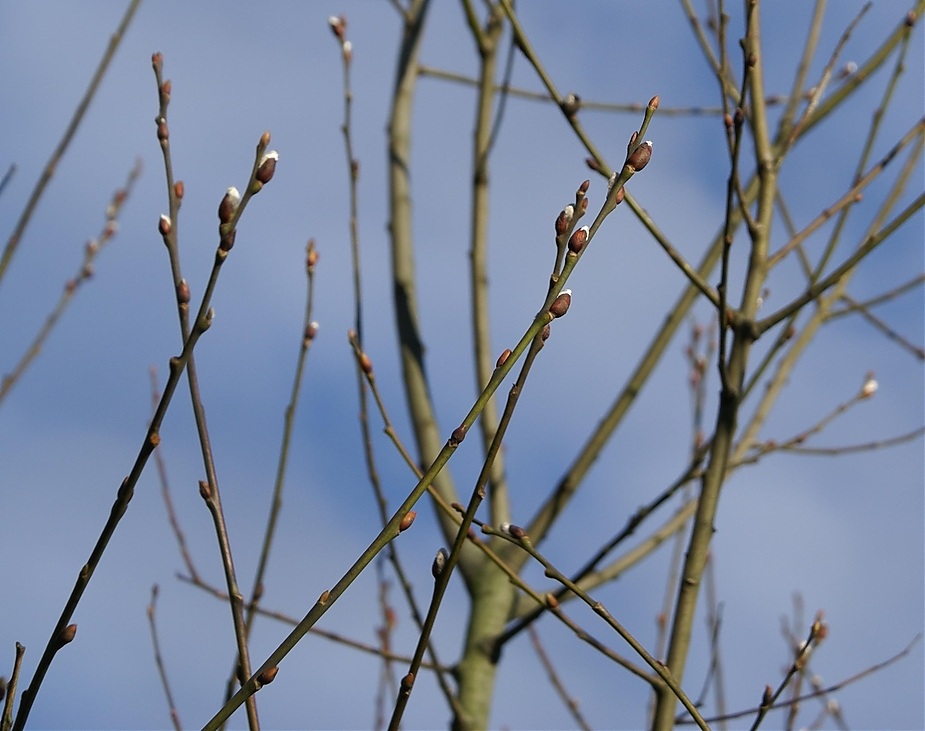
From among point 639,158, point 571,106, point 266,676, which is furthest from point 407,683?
point 571,106

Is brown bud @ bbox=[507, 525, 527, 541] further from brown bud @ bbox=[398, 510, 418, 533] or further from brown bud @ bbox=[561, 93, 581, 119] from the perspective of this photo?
brown bud @ bbox=[561, 93, 581, 119]

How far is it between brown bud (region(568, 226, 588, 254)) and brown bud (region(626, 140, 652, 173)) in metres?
0.10

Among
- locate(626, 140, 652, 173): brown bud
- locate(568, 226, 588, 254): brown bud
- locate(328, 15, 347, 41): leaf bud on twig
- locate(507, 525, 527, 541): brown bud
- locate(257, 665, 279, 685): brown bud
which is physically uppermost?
locate(328, 15, 347, 41): leaf bud on twig

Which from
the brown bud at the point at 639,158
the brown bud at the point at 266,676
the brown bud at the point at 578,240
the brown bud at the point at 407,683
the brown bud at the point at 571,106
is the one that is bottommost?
the brown bud at the point at 266,676

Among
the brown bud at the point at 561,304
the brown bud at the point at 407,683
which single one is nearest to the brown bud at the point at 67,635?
the brown bud at the point at 407,683

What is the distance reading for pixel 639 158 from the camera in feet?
3.98

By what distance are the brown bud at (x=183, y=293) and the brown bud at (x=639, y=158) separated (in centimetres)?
63

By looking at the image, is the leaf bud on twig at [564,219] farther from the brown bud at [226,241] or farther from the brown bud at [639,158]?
the brown bud at [226,241]

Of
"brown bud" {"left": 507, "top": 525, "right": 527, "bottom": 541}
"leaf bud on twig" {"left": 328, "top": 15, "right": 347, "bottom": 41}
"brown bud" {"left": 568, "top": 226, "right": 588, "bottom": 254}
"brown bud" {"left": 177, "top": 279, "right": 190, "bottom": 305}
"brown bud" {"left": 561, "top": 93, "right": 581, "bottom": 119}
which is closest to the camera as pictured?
"brown bud" {"left": 568, "top": 226, "right": 588, "bottom": 254}

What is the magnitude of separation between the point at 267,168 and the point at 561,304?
405 millimetres

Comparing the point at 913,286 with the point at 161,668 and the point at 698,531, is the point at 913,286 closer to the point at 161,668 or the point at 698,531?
the point at 698,531

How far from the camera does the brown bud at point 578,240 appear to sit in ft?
3.87

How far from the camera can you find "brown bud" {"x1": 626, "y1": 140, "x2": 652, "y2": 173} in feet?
3.95

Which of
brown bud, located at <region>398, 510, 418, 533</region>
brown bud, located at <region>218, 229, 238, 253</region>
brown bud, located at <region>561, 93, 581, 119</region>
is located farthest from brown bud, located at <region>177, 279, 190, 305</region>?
brown bud, located at <region>561, 93, 581, 119</region>
